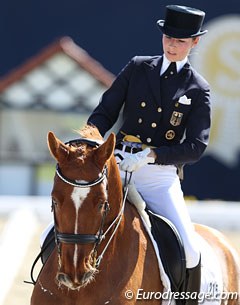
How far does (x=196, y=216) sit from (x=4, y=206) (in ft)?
8.79

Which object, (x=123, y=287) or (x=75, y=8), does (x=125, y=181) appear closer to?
(x=123, y=287)

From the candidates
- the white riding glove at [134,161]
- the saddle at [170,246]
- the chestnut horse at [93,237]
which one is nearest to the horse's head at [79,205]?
the chestnut horse at [93,237]

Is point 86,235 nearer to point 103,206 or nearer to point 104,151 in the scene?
point 103,206

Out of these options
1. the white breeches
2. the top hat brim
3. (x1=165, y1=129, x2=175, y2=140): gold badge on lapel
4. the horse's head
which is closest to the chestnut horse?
the horse's head

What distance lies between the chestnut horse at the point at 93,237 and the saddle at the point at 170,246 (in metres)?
0.09

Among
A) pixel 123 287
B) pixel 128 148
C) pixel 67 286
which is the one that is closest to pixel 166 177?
pixel 128 148

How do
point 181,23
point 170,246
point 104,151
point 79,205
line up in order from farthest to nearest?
point 181,23 < point 170,246 < point 104,151 < point 79,205

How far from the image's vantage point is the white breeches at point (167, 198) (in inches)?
175

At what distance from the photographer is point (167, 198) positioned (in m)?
4.49

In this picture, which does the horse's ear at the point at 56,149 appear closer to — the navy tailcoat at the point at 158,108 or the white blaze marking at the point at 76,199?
the white blaze marking at the point at 76,199

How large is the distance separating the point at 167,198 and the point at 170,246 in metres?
0.26

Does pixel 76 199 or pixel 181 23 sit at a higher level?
pixel 181 23

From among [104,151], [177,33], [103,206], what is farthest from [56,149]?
[177,33]

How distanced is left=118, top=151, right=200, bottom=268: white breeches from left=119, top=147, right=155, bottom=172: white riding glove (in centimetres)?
24
